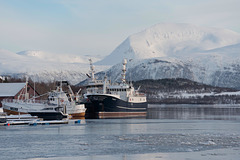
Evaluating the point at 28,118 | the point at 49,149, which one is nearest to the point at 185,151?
the point at 49,149

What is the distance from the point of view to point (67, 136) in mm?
52406

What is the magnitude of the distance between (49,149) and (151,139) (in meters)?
12.5

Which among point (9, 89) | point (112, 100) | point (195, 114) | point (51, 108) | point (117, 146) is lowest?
point (117, 146)

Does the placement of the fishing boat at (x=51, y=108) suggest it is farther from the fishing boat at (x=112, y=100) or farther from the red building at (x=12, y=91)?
the red building at (x=12, y=91)

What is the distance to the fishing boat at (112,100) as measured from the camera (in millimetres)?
101188

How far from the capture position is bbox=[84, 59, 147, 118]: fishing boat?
332 feet

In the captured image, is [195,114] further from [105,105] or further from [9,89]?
[9,89]

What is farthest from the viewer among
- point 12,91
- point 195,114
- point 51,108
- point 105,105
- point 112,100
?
point 195,114

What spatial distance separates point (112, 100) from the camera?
101312 millimetres

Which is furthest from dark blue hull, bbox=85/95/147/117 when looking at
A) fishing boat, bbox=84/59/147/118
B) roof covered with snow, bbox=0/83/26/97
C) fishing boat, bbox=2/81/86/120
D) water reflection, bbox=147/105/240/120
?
roof covered with snow, bbox=0/83/26/97

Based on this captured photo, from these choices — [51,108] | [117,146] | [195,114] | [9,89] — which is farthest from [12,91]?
[117,146]

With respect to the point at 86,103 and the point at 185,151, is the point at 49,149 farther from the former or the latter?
the point at 86,103

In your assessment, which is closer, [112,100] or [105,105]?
[105,105]

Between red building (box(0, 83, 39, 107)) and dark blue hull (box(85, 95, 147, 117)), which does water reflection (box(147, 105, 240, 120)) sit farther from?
red building (box(0, 83, 39, 107))
